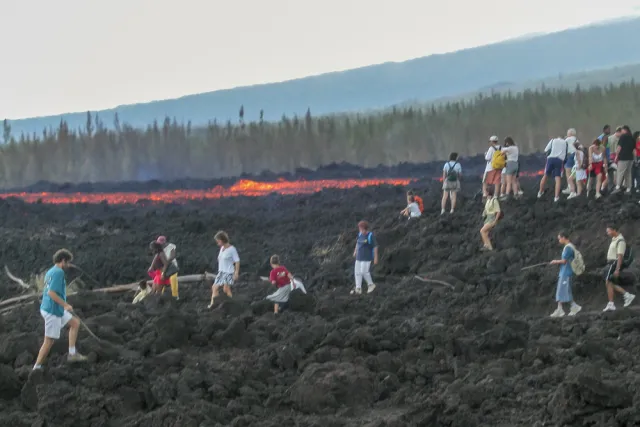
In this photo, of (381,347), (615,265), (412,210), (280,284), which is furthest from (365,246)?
(412,210)

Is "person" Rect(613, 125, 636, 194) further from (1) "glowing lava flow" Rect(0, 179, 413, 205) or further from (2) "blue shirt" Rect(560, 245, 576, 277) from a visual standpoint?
(1) "glowing lava flow" Rect(0, 179, 413, 205)

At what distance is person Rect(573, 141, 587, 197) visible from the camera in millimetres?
23219

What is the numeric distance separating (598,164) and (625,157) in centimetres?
65

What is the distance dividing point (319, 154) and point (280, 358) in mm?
56342

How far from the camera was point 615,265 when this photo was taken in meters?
17.1

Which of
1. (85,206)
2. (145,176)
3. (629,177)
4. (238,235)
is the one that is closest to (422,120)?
(145,176)

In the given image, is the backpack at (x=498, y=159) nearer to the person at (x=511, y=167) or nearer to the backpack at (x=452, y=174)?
the person at (x=511, y=167)

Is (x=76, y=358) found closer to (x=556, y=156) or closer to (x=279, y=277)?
(x=279, y=277)

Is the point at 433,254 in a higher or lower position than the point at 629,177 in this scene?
lower

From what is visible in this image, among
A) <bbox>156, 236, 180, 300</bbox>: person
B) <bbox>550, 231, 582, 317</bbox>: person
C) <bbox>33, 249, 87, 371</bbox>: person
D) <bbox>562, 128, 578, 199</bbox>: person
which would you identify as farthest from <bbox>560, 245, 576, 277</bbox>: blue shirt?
<bbox>33, 249, 87, 371</bbox>: person

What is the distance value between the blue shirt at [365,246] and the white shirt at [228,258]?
10.2 ft

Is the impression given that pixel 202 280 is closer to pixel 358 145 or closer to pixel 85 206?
pixel 85 206

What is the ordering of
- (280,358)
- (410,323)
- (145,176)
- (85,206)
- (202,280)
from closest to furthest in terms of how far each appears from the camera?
(280,358)
(410,323)
(202,280)
(85,206)
(145,176)

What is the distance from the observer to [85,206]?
43.3m
